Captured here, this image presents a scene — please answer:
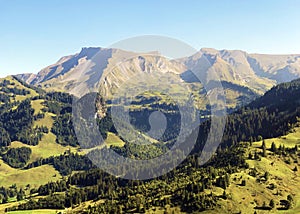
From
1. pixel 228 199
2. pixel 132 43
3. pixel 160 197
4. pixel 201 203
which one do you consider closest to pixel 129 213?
pixel 160 197

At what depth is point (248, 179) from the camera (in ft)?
636

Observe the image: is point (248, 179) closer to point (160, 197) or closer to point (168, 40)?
point (160, 197)

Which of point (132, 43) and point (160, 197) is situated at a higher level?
point (132, 43)

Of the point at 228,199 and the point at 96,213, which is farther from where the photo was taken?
the point at 96,213

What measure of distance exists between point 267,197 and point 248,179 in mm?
15344

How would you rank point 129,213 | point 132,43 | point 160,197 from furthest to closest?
1. point 160,197
2. point 129,213
3. point 132,43

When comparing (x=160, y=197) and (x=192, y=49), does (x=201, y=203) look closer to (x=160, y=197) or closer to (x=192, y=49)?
(x=160, y=197)

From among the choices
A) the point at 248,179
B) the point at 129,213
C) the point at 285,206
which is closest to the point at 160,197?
the point at 129,213

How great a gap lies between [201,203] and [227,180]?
24339mm

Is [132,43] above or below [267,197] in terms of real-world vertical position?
above

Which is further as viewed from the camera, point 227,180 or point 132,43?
point 227,180

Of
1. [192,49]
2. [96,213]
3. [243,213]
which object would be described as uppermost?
[192,49]

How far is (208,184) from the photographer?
607 ft

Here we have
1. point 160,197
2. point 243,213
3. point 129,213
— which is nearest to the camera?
point 243,213
